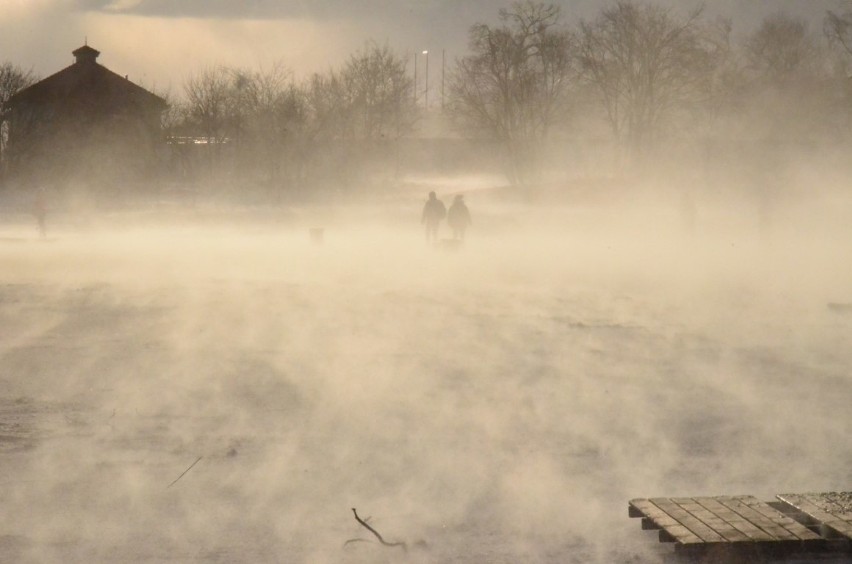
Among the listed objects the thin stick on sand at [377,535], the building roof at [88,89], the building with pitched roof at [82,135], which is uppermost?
the building roof at [88,89]

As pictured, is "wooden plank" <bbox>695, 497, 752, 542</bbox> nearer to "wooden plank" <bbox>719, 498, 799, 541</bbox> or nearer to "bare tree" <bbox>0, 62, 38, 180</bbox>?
"wooden plank" <bbox>719, 498, 799, 541</bbox>

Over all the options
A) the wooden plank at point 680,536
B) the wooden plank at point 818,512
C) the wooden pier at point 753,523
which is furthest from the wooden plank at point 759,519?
the wooden plank at point 680,536

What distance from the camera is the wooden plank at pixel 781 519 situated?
19.2ft

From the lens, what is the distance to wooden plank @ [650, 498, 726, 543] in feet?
19.1

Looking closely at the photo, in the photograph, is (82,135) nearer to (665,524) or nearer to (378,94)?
(378,94)

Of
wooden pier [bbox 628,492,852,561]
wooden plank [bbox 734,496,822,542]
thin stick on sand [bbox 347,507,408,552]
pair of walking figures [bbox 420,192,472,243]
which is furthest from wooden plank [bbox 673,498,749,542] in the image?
pair of walking figures [bbox 420,192,472,243]

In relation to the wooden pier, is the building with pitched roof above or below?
above

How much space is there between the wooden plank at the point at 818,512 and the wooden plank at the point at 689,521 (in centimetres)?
63

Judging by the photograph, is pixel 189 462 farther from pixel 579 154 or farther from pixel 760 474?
pixel 579 154

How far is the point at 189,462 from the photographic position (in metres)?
7.78

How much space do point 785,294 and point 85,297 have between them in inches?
441

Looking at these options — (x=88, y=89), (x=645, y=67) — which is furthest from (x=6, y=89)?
(x=645, y=67)

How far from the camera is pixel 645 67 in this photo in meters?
60.3

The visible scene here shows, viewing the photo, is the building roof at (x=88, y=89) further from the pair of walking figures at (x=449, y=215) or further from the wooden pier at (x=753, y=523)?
the wooden pier at (x=753, y=523)
